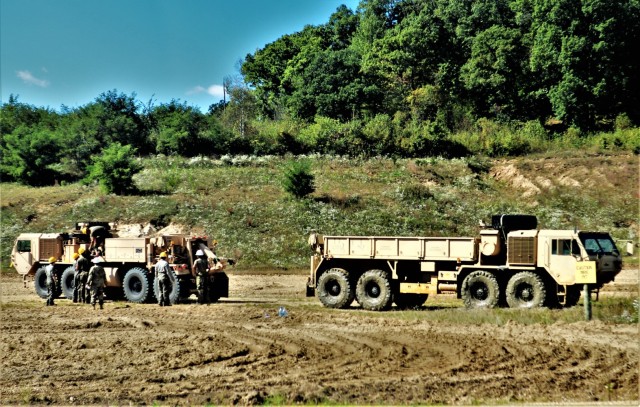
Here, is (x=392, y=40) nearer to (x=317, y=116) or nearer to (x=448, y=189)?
(x=317, y=116)

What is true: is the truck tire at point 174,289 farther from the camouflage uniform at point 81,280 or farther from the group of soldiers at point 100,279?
the camouflage uniform at point 81,280

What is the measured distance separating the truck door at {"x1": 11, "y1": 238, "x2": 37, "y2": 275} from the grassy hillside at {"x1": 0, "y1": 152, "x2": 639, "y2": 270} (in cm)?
1183

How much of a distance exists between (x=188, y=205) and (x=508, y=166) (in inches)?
907

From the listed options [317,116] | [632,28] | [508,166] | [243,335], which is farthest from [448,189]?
[243,335]

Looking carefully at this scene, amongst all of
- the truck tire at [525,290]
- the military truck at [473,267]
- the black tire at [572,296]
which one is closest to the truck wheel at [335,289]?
the military truck at [473,267]

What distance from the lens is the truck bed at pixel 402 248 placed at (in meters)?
21.4

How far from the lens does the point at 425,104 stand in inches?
2623

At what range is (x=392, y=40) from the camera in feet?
230

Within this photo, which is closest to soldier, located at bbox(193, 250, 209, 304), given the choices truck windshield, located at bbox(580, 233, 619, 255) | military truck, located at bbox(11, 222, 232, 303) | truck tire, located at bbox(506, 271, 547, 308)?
military truck, located at bbox(11, 222, 232, 303)

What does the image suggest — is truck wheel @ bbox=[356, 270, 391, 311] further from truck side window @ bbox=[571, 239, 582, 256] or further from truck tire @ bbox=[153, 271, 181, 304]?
truck tire @ bbox=[153, 271, 181, 304]

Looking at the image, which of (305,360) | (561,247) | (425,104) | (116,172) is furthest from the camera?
(425,104)

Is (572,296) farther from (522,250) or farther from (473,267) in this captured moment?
(473,267)

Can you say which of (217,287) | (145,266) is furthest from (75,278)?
(217,287)

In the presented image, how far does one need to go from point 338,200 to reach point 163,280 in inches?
845
